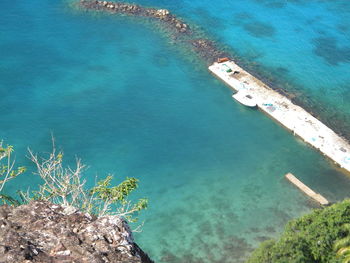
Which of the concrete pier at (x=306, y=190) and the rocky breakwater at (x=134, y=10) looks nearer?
the concrete pier at (x=306, y=190)

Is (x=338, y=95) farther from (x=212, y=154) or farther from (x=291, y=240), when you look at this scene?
(x=291, y=240)

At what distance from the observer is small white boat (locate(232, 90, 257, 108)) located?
57.5m

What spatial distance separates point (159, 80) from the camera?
60.8m

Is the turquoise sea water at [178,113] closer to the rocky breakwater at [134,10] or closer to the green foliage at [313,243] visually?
the rocky breakwater at [134,10]

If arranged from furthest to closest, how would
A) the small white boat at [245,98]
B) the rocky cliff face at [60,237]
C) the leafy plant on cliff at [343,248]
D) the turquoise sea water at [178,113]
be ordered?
1. the small white boat at [245,98]
2. the turquoise sea water at [178,113]
3. the leafy plant on cliff at [343,248]
4. the rocky cliff face at [60,237]

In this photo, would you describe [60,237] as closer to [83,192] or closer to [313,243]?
[83,192]

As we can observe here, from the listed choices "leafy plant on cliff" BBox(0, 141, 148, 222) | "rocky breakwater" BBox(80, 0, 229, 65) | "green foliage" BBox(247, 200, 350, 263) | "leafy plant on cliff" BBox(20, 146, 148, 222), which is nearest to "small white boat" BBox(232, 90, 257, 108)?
"rocky breakwater" BBox(80, 0, 229, 65)

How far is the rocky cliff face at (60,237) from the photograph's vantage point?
12.3 meters

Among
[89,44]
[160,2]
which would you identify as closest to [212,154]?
[89,44]

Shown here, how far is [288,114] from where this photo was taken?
55719 millimetres

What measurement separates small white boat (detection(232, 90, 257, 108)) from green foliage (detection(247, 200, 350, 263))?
25.7 meters

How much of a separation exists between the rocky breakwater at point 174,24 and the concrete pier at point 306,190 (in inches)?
979

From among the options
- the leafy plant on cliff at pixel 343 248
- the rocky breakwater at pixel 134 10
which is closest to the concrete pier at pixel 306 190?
the leafy plant on cliff at pixel 343 248

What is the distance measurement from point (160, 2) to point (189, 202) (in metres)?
48.5
